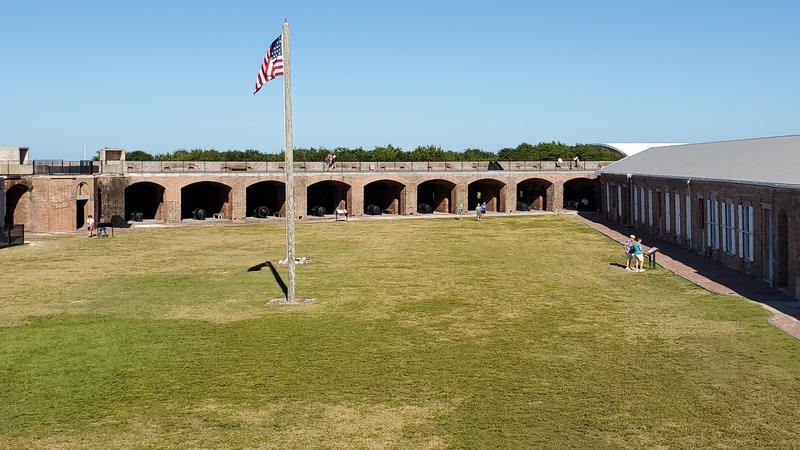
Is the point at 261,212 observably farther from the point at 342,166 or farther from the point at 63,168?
the point at 63,168

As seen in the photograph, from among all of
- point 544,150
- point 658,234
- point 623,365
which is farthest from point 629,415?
point 544,150

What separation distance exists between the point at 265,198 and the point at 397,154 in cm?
2563

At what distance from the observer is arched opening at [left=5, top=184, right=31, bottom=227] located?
130 feet

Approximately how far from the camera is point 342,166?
51.0m

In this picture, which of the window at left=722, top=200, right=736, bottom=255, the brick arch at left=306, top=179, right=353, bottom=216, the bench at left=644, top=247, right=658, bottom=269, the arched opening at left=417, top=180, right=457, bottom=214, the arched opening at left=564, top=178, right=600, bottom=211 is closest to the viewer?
the window at left=722, top=200, right=736, bottom=255

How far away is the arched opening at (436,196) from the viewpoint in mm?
54031

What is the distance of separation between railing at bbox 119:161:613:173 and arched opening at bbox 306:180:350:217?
1.78 metres

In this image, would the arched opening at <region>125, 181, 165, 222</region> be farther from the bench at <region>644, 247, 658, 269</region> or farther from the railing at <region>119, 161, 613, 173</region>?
the bench at <region>644, 247, 658, 269</region>

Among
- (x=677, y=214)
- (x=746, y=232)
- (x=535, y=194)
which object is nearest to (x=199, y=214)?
(x=535, y=194)

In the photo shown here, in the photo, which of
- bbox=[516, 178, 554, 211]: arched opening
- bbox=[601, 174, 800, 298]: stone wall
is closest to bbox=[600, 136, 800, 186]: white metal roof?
bbox=[601, 174, 800, 298]: stone wall

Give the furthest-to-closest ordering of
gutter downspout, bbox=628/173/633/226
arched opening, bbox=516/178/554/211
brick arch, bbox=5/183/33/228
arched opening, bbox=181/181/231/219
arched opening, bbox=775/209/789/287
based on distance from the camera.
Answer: arched opening, bbox=516/178/554/211, arched opening, bbox=181/181/231/219, gutter downspout, bbox=628/173/633/226, brick arch, bbox=5/183/33/228, arched opening, bbox=775/209/789/287

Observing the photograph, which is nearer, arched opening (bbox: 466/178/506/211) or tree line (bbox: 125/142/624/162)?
arched opening (bbox: 466/178/506/211)

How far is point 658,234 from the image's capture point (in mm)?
35406

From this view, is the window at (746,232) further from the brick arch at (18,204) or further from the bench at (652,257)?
the brick arch at (18,204)
